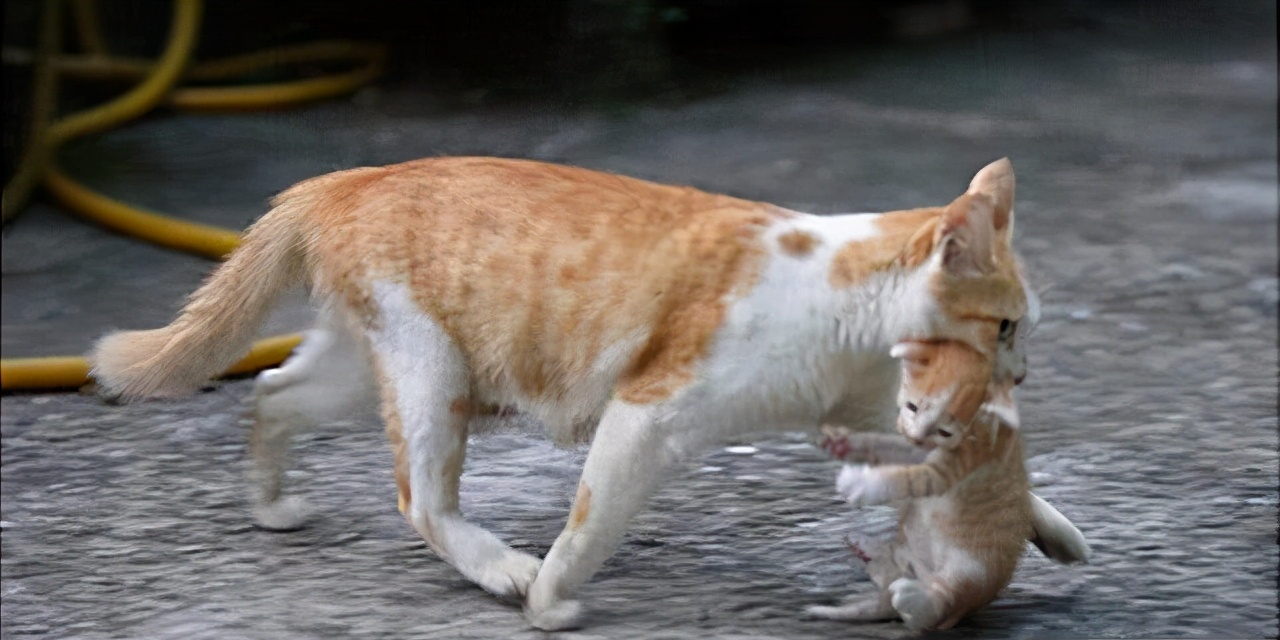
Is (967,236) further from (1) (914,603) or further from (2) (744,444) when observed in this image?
(2) (744,444)

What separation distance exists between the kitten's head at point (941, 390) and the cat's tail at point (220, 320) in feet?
4.11

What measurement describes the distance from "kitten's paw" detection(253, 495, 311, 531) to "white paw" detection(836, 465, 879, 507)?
132 centimetres

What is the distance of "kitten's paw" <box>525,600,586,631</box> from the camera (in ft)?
9.40

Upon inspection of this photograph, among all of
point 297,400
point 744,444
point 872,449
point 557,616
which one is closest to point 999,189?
point 872,449

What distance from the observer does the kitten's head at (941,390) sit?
2.62 meters

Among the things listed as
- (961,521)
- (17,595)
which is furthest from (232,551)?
(961,521)

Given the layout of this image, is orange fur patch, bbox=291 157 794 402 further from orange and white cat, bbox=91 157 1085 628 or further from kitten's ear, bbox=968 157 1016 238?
kitten's ear, bbox=968 157 1016 238

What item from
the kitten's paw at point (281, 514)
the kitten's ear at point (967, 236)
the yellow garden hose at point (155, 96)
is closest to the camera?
the kitten's ear at point (967, 236)

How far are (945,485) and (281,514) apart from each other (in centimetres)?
146

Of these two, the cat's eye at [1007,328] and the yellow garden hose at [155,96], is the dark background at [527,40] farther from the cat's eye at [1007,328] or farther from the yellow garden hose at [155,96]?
the cat's eye at [1007,328]

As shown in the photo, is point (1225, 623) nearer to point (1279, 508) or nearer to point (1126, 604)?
point (1126, 604)

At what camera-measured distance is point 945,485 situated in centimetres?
269

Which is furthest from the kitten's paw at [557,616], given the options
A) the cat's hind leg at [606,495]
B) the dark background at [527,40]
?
the dark background at [527,40]

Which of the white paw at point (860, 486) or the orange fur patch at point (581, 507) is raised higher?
the white paw at point (860, 486)
